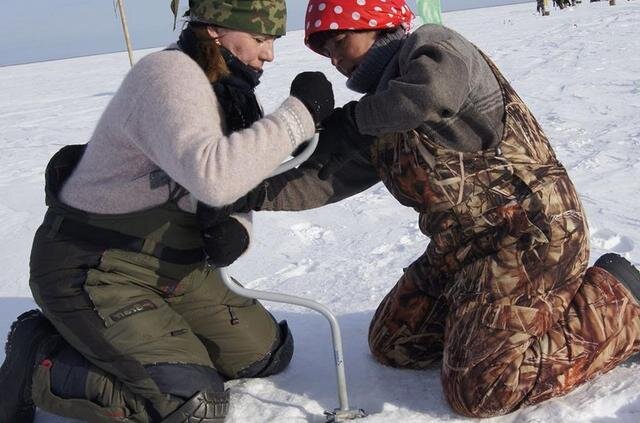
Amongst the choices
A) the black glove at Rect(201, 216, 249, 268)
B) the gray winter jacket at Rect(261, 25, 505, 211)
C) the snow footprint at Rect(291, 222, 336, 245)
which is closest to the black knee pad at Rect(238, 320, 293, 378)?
the black glove at Rect(201, 216, 249, 268)

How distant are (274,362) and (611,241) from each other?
1696mm

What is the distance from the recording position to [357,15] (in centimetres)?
197

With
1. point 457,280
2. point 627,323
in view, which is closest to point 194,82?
point 457,280

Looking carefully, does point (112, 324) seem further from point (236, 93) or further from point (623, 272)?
point (623, 272)

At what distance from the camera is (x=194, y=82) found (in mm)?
1779

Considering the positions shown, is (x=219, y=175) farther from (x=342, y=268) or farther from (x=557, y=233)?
(x=342, y=268)

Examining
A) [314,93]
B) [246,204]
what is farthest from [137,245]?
[314,93]

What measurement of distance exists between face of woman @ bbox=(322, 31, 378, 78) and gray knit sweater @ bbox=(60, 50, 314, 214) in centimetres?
34

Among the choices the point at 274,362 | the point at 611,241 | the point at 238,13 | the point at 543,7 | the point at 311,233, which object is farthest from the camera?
the point at 543,7

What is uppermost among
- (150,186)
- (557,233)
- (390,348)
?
(150,186)

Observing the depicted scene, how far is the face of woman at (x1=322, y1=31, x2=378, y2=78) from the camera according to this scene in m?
2.03

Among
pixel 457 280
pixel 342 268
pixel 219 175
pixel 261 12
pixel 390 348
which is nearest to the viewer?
pixel 219 175

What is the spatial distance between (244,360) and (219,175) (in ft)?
2.96

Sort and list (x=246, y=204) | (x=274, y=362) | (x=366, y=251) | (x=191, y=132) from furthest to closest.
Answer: (x=366, y=251)
(x=274, y=362)
(x=246, y=204)
(x=191, y=132)
